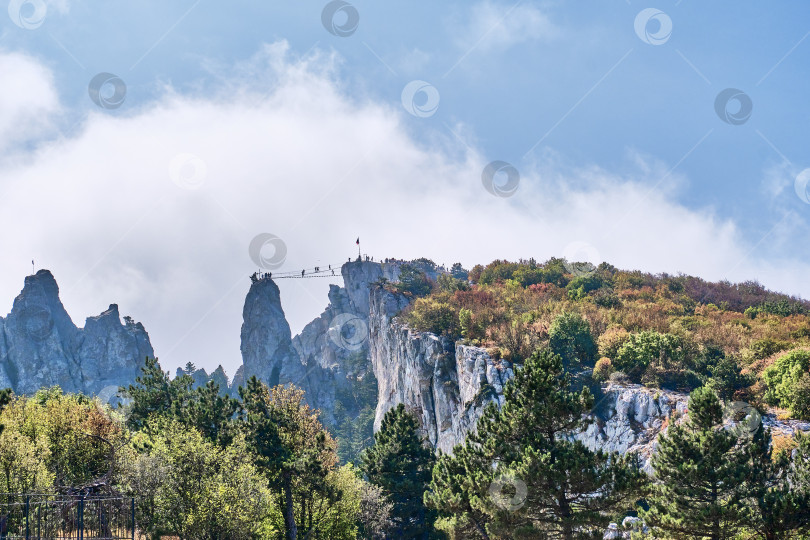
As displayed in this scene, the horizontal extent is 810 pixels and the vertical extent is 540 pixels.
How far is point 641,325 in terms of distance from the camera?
56594mm

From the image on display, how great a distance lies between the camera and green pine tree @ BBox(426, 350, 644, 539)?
2311 cm

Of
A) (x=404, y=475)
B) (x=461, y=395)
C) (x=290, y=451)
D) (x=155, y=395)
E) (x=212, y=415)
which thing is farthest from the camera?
(x=461, y=395)

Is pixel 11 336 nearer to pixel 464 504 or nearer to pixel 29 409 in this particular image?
pixel 29 409

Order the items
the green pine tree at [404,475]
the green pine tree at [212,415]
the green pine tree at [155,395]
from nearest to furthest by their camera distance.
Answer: the green pine tree at [212,415] < the green pine tree at [404,475] < the green pine tree at [155,395]

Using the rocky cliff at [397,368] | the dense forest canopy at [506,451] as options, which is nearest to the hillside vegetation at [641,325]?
the dense forest canopy at [506,451]

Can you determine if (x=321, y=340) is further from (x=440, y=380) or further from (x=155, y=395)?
(x=155, y=395)

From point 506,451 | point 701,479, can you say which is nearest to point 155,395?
point 506,451

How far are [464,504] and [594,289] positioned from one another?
56338 millimetres

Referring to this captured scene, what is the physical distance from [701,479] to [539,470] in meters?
6.53

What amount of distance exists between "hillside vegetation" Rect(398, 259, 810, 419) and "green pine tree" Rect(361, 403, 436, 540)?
16.9 m

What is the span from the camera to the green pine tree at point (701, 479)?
22.6 m

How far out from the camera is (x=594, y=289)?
77.4 m

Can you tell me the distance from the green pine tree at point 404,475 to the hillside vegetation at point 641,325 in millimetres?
16904

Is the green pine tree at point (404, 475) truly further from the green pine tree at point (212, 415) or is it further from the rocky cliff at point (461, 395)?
the green pine tree at point (212, 415)
